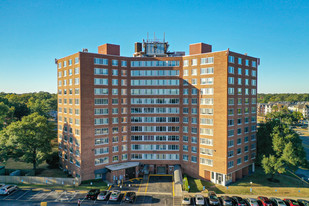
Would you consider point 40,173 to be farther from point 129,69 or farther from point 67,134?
point 129,69

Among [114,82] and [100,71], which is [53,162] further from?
[100,71]

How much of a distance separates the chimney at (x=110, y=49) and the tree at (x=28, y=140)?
28148mm

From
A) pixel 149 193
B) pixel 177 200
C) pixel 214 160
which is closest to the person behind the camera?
pixel 177 200

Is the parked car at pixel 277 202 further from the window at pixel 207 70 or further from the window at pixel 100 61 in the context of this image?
the window at pixel 100 61

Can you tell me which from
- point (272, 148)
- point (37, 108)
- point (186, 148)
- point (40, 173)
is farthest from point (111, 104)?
point (37, 108)

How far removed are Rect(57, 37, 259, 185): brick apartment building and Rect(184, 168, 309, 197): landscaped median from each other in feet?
8.18

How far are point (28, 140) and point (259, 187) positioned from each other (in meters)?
63.8

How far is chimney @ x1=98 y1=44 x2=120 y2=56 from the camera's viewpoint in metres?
58.7

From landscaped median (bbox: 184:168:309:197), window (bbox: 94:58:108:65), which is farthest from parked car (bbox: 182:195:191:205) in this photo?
window (bbox: 94:58:108:65)

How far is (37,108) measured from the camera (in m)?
106

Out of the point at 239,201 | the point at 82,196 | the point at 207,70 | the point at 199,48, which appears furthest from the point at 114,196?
the point at 199,48

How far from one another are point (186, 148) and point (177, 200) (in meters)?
17.1

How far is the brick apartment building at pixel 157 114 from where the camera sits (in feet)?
170

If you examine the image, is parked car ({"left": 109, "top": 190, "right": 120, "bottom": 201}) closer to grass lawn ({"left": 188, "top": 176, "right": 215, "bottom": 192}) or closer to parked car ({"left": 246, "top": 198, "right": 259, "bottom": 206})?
grass lawn ({"left": 188, "top": 176, "right": 215, "bottom": 192})
